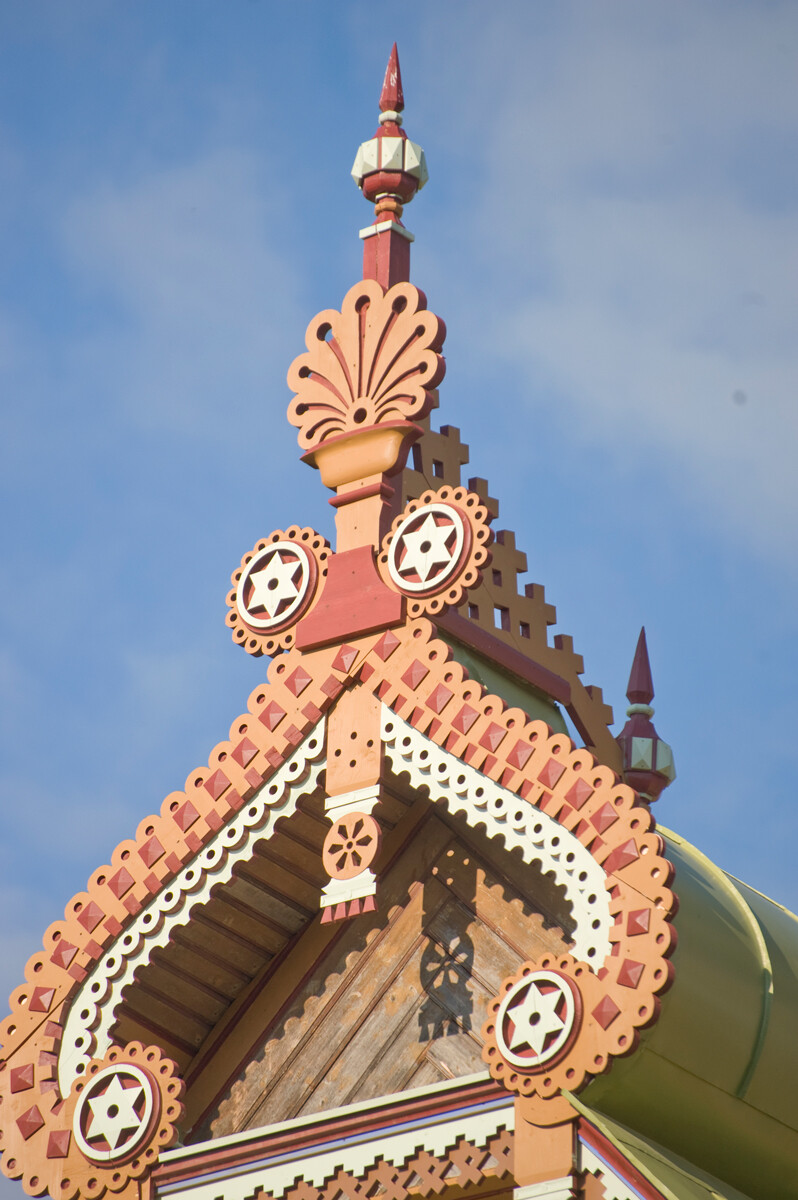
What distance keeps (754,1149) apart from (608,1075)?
1528 mm

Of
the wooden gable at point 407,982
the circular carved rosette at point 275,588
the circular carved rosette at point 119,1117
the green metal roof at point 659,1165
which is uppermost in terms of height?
the circular carved rosette at point 275,588

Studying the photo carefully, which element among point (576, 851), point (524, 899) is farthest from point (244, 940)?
point (576, 851)

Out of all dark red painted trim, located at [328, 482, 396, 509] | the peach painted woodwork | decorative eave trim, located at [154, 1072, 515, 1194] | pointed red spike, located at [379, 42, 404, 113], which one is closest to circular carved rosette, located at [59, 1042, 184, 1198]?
the peach painted woodwork

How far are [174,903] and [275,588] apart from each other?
6.08ft

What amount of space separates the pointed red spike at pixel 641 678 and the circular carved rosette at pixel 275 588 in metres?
3.83

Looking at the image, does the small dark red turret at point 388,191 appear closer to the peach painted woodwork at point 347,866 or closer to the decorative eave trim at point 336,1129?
the peach painted woodwork at point 347,866

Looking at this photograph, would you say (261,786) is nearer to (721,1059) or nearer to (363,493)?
(363,493)

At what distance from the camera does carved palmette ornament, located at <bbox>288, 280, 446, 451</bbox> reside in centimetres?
1242

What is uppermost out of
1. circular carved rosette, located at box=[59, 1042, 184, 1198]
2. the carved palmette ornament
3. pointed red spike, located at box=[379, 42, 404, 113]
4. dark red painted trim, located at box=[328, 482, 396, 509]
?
pointed red spike, located at box=[379, 42, 404, 113]

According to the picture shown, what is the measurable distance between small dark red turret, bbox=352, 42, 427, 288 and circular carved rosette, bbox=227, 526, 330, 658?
1632 mm

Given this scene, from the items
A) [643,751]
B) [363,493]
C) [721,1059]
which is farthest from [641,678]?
[721,1059]

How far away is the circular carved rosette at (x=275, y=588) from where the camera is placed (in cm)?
1253

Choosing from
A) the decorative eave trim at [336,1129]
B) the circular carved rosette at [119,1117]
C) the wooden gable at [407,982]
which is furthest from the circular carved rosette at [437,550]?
the circular carved rosette at [119,1117]

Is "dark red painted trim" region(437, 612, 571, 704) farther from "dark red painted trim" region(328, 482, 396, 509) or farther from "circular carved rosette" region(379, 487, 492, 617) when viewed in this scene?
"dark red painted trim" region(328, 482, 396, 509)
